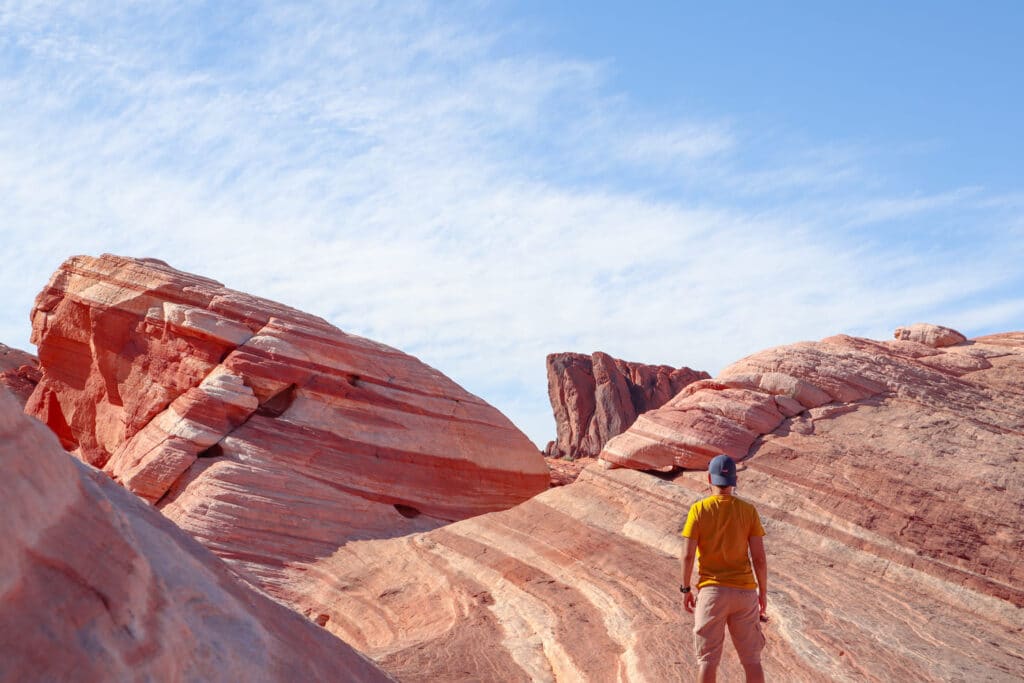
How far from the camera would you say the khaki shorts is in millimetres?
6312

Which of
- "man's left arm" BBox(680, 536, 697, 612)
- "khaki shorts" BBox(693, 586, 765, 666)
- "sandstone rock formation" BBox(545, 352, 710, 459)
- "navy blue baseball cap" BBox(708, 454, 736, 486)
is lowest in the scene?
"khaki shorts" BBox(693, 586, 765, 666)

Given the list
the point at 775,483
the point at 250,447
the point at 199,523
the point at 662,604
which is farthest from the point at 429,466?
the point at 662,604

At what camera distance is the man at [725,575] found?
632 centimetres

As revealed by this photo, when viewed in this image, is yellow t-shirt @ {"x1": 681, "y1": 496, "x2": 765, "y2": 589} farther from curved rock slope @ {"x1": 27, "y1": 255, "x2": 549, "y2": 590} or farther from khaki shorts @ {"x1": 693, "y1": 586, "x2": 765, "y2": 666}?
curved rock slope @ {"x1": 27, "y1": 255, "x2": 549, "y2": 590}

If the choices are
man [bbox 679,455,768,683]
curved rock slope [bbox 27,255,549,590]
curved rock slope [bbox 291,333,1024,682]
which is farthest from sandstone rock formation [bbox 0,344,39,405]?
man [bbox 679,455,768,683]

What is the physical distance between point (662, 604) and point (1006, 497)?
193 inches

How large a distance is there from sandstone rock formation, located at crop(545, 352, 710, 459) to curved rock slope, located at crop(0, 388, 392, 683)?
40.8 metres

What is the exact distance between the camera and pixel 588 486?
43.6 feet

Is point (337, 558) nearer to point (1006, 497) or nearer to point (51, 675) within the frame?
point (1006, 497)

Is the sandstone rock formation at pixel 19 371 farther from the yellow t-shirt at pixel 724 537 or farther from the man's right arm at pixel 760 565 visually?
the man's right arm at pixel 760 565

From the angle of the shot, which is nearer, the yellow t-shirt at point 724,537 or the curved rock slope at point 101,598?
the curved rock slope at point 101,598

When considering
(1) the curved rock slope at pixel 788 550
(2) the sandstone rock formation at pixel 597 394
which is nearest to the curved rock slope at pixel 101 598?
(1) the curved rock slope at pixel 788 550

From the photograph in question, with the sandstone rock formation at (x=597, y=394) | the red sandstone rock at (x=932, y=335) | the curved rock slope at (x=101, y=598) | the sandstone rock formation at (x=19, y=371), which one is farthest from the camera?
the sandstone rock formation at (x=597, y=394)

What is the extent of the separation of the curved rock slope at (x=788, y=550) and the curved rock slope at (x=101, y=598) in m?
4.13
